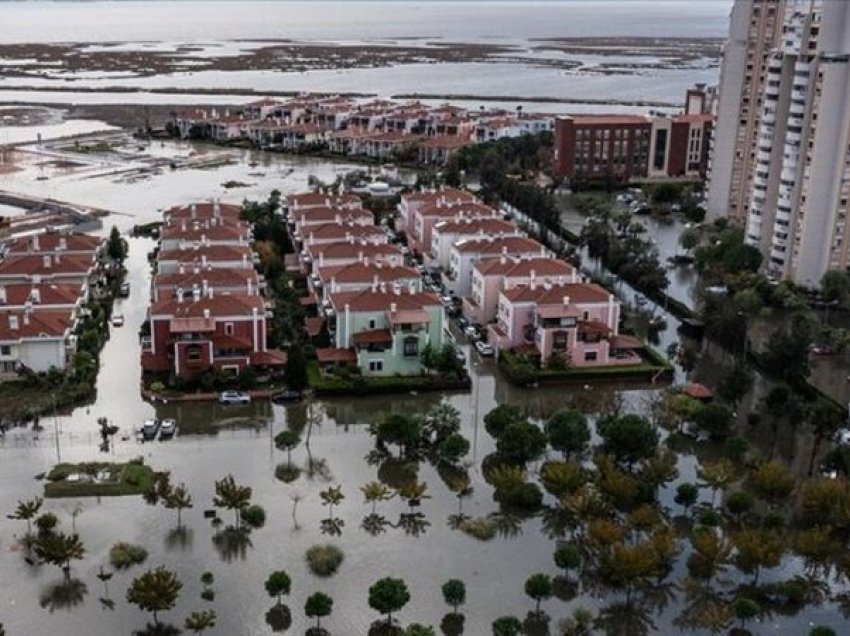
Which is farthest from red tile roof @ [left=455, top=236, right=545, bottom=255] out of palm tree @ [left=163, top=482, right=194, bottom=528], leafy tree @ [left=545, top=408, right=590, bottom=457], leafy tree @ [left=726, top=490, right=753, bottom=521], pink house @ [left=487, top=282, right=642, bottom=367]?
palm tree @ [left=163, top=482, right=194, bottom=528]

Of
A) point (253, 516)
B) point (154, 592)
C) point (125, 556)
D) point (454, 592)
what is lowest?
point (125, 556)

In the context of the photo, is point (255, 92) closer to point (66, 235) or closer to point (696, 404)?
point (66, 235)

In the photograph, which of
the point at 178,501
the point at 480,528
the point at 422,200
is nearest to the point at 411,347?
the point at 480,528

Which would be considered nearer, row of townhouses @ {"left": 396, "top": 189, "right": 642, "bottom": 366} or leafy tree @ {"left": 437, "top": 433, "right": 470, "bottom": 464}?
leafy tree @ {"left": 437, "top": 433, "right": 470, "bottom": 464}

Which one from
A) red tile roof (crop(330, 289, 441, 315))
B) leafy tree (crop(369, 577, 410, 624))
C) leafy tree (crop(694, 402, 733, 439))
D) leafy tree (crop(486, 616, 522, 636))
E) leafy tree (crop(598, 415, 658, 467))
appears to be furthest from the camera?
red tile roof (crop(330, 289, 441, 315))

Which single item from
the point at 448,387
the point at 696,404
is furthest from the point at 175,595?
the point at 696,404

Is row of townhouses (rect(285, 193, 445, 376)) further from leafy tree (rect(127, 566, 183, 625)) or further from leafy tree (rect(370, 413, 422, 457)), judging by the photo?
leafy tree (rect(127, 566, 183, 625))

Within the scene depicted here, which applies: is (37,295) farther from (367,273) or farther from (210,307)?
(367,273)
